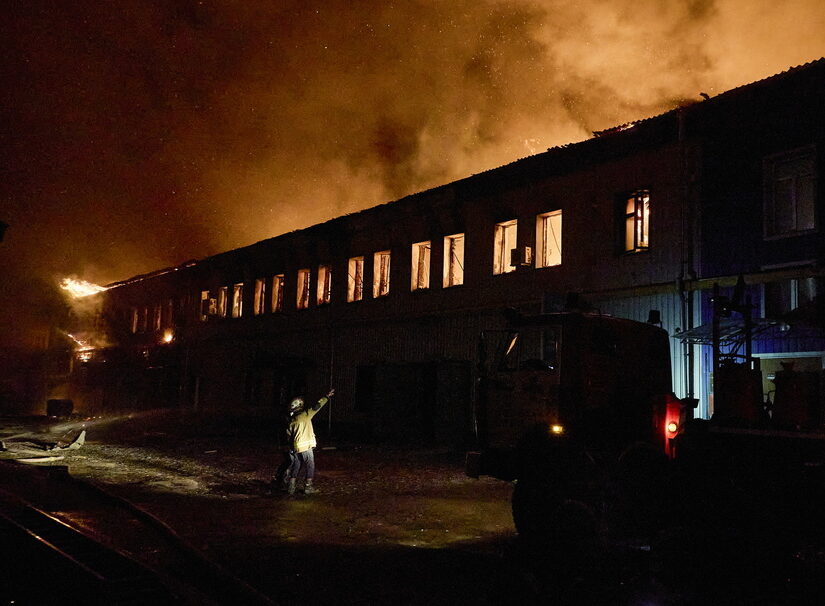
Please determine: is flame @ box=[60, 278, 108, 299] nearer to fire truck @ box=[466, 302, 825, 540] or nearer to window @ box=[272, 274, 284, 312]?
window @ box=[272, 274, 284, 312]

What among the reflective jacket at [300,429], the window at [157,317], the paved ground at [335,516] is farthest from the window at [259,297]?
the reflective jacket at [300,429]

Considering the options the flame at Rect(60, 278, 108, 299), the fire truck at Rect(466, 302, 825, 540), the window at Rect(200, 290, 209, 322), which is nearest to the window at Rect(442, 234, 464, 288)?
the fire truck at Rect(466, 302, 825, 540)

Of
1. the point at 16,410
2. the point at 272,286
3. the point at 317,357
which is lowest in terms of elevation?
the point at 16,410

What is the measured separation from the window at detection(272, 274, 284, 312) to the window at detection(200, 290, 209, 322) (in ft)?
19.5

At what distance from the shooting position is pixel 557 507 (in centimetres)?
738

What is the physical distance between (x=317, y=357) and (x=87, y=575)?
20.9m

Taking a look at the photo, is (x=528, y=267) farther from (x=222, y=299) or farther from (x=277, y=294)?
(x=222, y=299)

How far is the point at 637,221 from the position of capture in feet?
56.6

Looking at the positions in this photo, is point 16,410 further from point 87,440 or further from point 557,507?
point 557,507

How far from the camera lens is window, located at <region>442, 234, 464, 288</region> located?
22.2 metres

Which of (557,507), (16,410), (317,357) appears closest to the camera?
(557,507)

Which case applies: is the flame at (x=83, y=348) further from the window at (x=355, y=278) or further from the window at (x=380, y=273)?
the window at (x=380, y=273)

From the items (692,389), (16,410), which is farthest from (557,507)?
(16,410)

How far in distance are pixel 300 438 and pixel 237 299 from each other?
2294 cm
